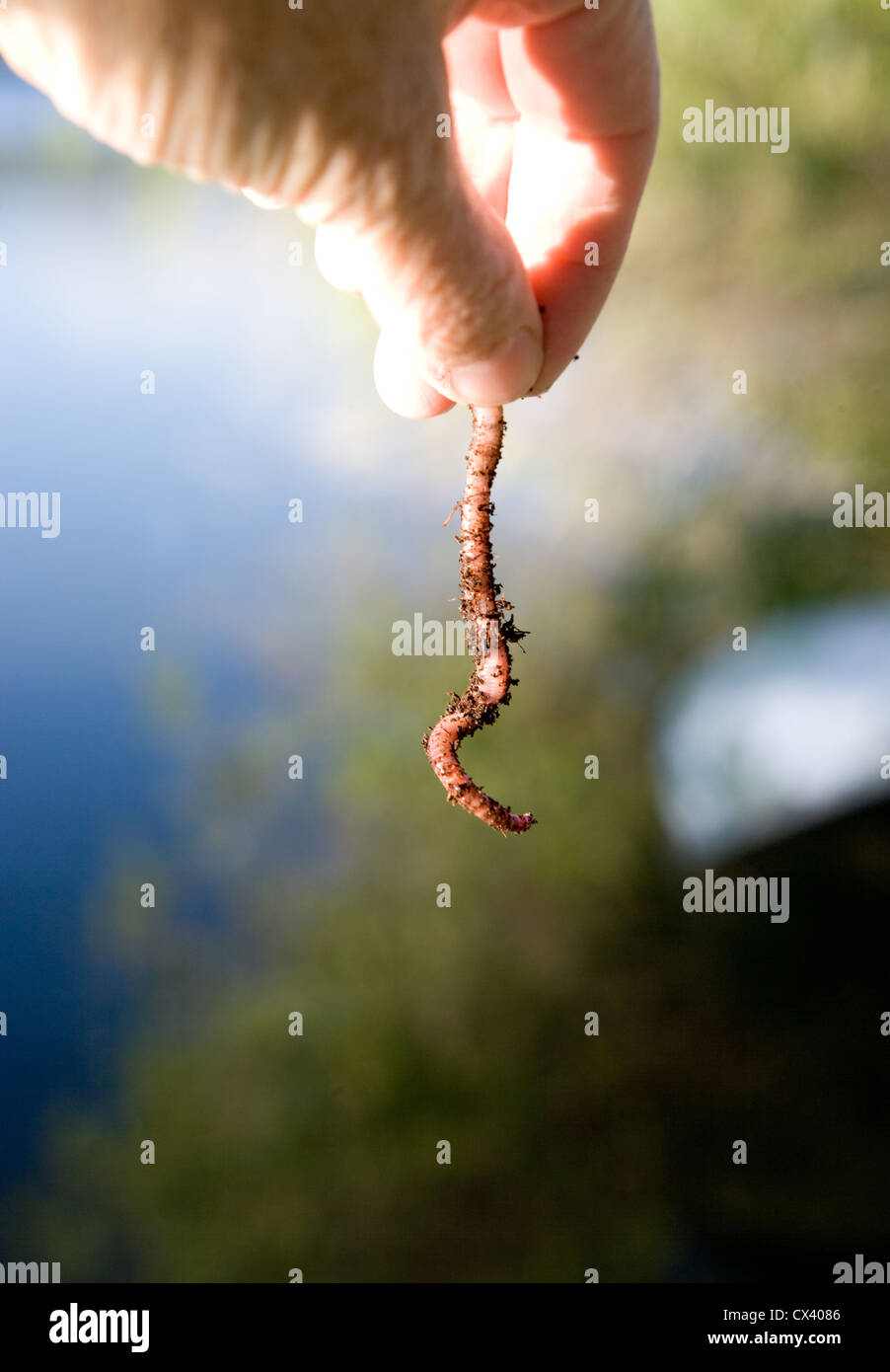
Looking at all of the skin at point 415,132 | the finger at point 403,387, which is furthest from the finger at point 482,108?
the finger at point 403,387

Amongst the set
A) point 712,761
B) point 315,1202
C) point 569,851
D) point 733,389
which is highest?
point 733,389

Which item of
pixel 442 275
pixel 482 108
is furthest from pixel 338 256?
pixel 482 108

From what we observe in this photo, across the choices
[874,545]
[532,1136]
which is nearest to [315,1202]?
[532,1136]

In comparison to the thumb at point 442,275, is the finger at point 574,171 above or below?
above

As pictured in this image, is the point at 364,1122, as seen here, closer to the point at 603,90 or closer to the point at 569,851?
the point at 569,851

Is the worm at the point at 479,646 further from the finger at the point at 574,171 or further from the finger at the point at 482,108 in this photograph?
the finger at the point at 482,108

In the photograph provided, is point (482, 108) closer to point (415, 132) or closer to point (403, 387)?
point (403, 387)

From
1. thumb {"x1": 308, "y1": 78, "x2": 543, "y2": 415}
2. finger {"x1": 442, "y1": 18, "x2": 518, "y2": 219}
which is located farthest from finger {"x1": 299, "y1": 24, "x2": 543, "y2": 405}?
finger {"x1": 442, "y1": 18, "x2": 518, "y2": 219}
